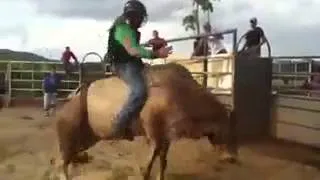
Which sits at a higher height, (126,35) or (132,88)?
(126,35)

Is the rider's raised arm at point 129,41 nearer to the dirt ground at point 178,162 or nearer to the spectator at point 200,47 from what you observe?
the dirt ground at point 178,162

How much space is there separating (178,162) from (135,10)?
11.7 feet

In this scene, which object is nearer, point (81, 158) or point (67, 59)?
point (81, 158)

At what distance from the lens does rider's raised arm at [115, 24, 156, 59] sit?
6.65 meters

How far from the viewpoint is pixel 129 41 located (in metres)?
6.81

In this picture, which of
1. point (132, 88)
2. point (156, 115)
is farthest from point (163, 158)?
point (132, 88)

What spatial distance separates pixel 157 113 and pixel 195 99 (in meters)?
0.57

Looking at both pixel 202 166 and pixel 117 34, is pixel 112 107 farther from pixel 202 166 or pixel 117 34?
pixel 202 166

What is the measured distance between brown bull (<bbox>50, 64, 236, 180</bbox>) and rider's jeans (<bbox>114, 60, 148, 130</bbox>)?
1.37 ft

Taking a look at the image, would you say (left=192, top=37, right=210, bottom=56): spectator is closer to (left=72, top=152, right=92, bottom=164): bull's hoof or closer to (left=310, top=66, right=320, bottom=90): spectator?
(left=310, top=66, right=320, bottom=90): spectator

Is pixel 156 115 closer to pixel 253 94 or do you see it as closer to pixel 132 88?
pixel 132 88

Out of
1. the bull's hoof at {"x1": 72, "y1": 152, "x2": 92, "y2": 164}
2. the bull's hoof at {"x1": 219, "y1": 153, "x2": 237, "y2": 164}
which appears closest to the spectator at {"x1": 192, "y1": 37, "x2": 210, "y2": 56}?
the bull's hoof at {"x1": 72, "y1": 152, "x2": 92, "y2": 164}

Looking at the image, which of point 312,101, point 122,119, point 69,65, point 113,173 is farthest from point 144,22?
point 69,65

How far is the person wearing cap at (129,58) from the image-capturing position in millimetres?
6863
